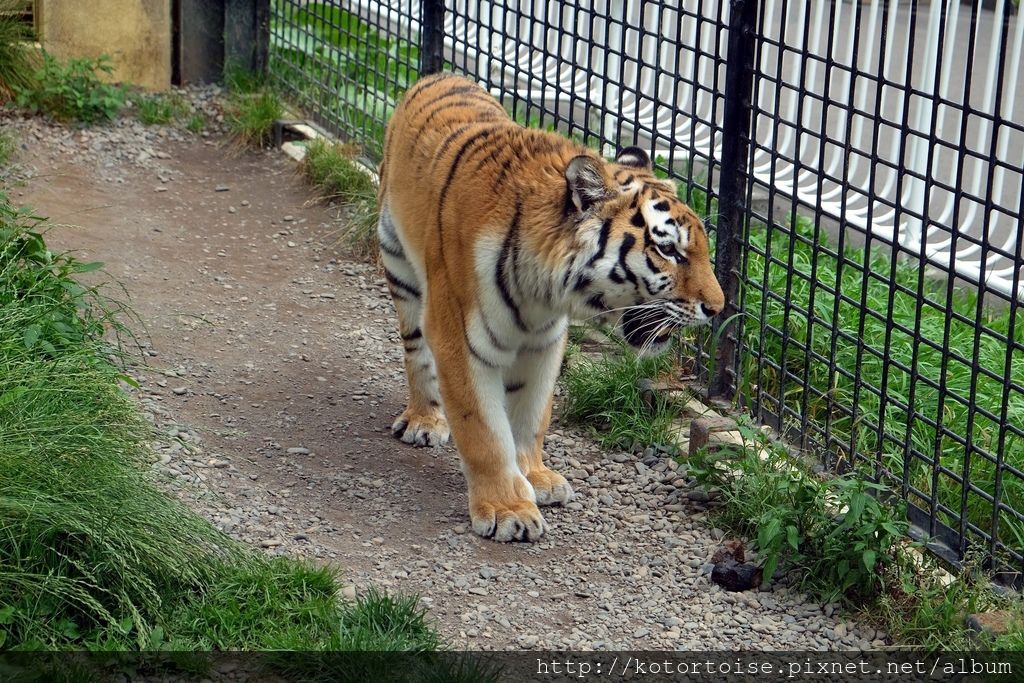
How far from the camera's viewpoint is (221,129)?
24.9 ft

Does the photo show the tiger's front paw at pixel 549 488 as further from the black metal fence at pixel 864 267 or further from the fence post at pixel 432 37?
the fence post at pixel 432 37

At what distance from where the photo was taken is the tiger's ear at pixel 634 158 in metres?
3.89

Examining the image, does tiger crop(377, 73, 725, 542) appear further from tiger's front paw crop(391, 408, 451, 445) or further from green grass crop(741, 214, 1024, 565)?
green grass crop(741, 214, 1024, 565)

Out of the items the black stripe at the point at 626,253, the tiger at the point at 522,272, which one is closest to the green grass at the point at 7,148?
the tiger at the point at 522,272

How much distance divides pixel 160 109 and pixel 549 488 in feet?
14.5

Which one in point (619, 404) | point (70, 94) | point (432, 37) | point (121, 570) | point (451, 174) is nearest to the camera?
point (121, 570)

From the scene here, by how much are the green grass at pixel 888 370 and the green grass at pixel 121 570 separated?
1589 mm

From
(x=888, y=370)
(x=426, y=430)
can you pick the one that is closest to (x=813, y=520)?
(x=888, y=370)

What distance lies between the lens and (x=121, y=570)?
3008 millimetres

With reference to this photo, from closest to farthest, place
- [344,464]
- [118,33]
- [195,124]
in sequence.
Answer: [344,464]
[195,124]
[118,33]

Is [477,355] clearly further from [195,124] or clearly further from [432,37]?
[195,124]

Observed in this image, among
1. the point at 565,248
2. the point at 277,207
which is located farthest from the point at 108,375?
the point at 277,207

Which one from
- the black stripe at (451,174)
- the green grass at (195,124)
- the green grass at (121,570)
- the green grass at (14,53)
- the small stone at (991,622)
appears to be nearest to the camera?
the green grass at (121,570)

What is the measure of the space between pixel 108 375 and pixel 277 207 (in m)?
2.99
